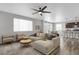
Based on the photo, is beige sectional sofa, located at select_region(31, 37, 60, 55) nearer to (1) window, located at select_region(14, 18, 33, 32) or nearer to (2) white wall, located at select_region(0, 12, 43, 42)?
(1) window, located at select_region(14, 18, 33, 32)

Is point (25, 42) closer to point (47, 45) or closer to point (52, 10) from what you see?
point (47, 45)

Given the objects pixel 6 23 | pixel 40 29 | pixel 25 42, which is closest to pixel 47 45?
pixel 40 29

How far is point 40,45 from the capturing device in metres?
2.41

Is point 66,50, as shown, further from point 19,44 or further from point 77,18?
point 19,44

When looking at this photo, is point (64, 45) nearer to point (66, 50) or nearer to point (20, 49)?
point (66, 50)

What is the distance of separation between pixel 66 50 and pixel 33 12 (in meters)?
1.21

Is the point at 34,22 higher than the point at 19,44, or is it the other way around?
the point at 34,22

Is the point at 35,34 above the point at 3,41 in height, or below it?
above

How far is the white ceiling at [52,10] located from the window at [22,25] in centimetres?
17

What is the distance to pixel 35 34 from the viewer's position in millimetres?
2420
